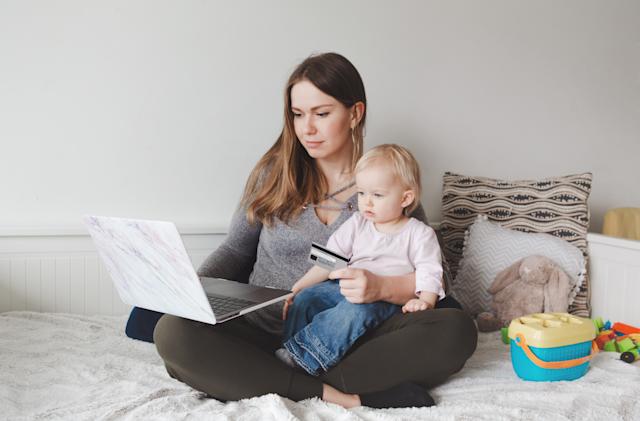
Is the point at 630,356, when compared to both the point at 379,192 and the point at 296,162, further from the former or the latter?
the point at 296,162

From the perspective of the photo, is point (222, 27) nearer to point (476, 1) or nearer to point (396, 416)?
point (476, 1)

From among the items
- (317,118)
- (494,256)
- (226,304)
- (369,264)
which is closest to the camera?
(226,304)

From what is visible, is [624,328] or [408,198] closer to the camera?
[408,198]

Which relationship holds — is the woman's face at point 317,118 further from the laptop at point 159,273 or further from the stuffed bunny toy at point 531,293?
the stuffed bunny toy at point 531,293

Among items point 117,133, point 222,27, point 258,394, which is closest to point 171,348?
point 258,394

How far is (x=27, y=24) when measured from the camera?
1883 mm

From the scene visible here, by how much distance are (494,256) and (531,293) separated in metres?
0.17

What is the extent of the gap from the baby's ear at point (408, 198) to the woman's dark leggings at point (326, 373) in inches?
11.7

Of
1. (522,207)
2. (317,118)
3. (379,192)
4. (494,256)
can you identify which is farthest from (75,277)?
(522,207)

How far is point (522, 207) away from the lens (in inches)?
83.9

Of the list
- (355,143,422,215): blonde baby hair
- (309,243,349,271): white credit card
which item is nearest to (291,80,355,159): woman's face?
(355,143,422,215): blonde baby hair

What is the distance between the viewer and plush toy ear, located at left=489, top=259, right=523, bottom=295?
1963 millimetres

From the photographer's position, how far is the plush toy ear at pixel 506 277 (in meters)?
1.96

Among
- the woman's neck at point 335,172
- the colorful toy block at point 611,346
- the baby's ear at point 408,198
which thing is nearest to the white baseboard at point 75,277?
the colorful toy block at point 611,346
